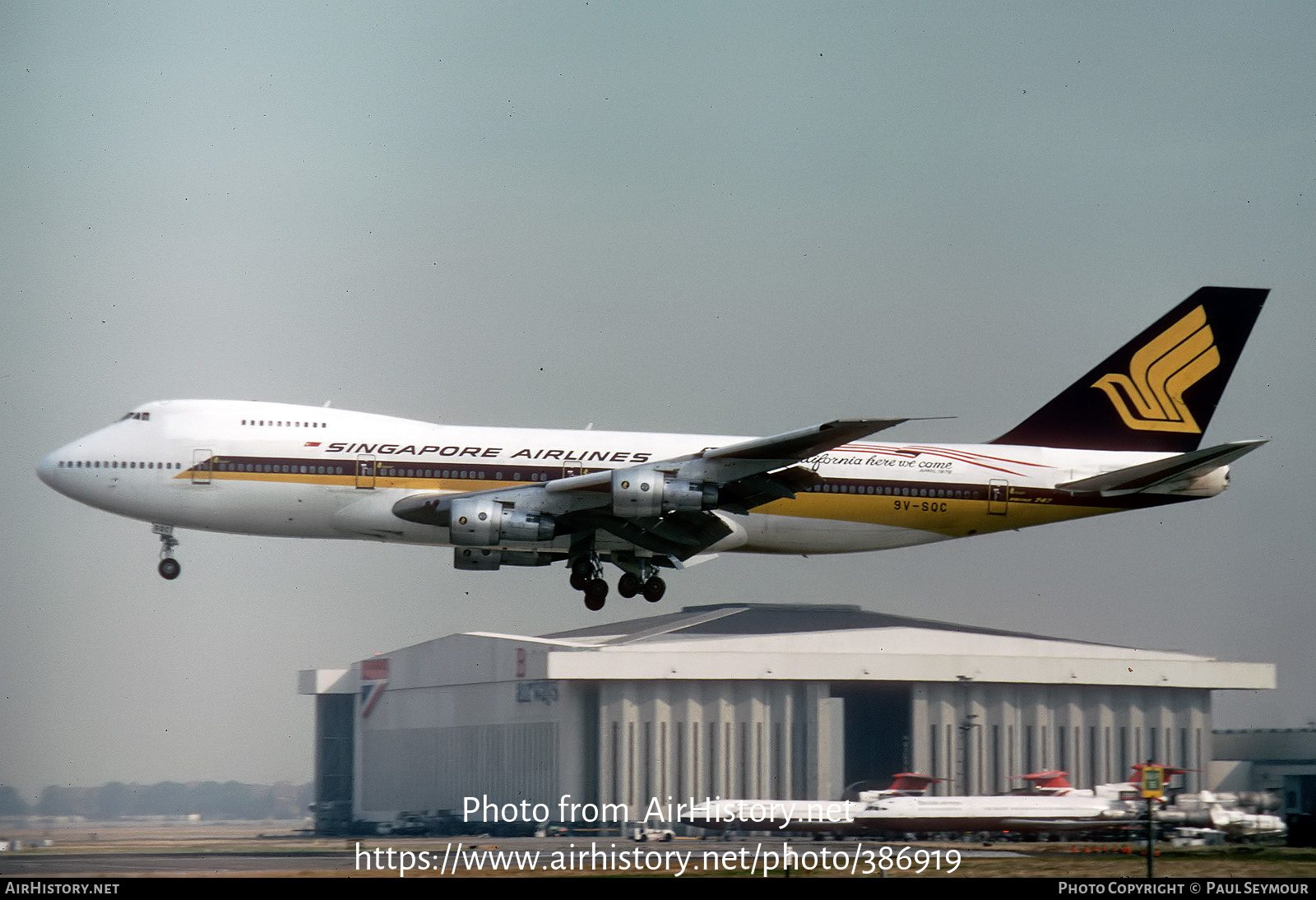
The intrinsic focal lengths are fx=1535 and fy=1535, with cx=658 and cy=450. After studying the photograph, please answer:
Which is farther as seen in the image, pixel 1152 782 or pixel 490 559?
pixel 490 559

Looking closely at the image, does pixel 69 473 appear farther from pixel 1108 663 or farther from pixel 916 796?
pixel 1108 663

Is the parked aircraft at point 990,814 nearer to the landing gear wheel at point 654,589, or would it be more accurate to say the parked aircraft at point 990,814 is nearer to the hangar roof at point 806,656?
the hangar roof at point 806,656

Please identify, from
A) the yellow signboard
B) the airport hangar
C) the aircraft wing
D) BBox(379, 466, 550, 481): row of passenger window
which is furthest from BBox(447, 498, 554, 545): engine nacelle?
the airport hangar

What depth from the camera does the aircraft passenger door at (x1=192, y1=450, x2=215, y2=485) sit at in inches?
1796

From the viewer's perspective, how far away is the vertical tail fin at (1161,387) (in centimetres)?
5141

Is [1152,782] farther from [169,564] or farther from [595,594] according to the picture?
[169,564]

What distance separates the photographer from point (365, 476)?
45.6 meters

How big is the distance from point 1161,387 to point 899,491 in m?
A: 11.7

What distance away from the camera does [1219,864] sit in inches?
1826

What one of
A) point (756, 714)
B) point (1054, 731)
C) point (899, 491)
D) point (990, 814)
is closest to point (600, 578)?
point (899, 491)

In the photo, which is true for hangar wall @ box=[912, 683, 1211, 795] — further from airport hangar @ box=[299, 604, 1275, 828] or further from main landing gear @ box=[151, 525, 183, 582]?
main landing gear @ box=[151, 525, 183, 582]

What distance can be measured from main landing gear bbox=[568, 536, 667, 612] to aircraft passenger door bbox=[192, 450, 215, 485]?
36.7 ft
